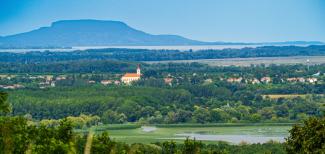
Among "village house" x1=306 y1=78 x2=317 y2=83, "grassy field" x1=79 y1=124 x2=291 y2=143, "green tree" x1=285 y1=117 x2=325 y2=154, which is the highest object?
"green tree" x1=285 y1=117 x2=325 y2=154

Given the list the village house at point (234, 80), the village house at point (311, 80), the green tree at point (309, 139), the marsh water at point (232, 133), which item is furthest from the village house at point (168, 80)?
the green tree at point (309, 139)

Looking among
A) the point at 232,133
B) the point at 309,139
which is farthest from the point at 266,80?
the point at 309,139

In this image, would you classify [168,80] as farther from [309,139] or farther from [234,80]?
[309,139]

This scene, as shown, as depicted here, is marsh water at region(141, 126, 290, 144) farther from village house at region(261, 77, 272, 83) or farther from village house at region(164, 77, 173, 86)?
village house at region(261, 77, 272, 83)

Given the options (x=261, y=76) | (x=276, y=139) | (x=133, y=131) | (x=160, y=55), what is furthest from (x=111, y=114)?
(x=160, y=55)

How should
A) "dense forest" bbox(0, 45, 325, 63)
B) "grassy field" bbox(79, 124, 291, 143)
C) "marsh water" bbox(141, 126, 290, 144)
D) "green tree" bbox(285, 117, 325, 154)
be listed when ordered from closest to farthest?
1. "green tree" bbox(285, 117, 325, 154)
2. "marsh water" bbox(141, 126, 290, 144)
3. "grassy field" bbox(79, 124, 291, 143)
4. "dense forest" bbox(0, 45, 325, 63)

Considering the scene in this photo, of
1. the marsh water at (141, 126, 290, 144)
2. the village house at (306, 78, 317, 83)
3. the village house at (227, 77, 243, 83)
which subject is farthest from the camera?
the village house at (227, 77, 243, 83)

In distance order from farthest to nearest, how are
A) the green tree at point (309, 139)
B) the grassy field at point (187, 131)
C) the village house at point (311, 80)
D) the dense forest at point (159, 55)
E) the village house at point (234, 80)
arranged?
the dense forest at point (159, 55) → the village house at point (234, 80) → the village house at point (311, 80) → the grassy field at point (187, 131) → the green tree at point (309, 139)

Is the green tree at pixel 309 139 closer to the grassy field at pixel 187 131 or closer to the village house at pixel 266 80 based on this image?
the grassy field at pixel 187 131

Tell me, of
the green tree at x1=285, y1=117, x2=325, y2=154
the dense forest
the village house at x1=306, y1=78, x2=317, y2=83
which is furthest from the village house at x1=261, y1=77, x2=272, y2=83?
the green tree at x1=285, y1=117, x2=325, y2=154
